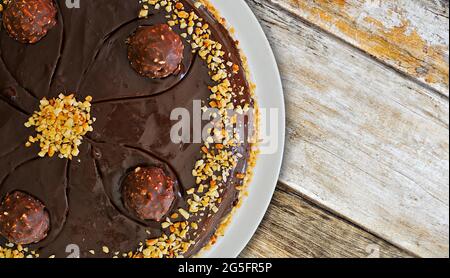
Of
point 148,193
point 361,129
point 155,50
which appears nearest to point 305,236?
point 361,129

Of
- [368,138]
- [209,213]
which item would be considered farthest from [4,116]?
[368,138]

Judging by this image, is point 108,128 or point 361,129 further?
point 361,129

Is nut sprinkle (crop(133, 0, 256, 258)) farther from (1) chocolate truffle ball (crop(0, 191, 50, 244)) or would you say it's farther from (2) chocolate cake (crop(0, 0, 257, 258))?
(1) chocolate truffle ball (crop(0, 191, 50, 244))

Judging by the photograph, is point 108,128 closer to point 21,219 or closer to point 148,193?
point 148,193

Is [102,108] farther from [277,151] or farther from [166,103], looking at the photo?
[277,151]

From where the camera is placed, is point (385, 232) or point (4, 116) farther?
point (385, 232)

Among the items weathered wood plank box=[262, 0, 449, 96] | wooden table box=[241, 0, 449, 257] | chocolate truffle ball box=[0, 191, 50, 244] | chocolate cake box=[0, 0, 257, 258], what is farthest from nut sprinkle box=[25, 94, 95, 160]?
weathered wood plank box=[262, 0, 449, 96]
